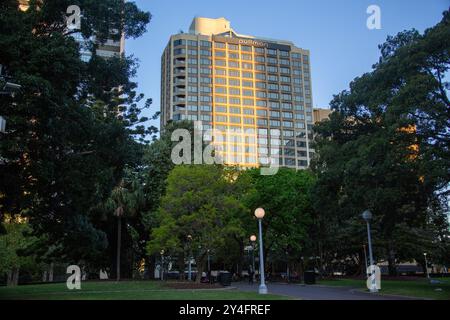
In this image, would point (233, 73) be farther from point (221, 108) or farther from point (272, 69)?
point (272, 69)

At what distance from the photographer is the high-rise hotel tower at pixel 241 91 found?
435 feet

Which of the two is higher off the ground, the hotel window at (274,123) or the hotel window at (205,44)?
the hotel window at (205,44)

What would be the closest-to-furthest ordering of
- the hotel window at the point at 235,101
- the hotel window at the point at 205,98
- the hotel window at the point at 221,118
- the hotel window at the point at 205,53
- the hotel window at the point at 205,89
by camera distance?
the hotel window at the point at 205,98 < the hotel window at the point at 205,89 < the hotel window at the point at 221,118 < the hotel window at the point at 205,53 < the hotel window at the point at 235,101

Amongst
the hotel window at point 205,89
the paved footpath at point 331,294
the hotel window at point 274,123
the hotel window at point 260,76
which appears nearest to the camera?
the paved footpath at point 331,294

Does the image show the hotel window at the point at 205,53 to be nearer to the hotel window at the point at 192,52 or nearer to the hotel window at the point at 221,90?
the hotel window at the point at 192,52

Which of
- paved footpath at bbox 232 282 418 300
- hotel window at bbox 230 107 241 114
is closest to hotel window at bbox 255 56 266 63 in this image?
hotel window at bbox 230 107 241 114

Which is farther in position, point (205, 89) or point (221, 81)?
point (221, 81)

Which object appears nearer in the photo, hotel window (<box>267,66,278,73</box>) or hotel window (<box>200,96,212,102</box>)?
hotel window (<box>200,96,212,102</box>)

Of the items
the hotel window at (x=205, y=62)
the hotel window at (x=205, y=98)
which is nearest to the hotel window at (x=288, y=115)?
the hotel window at (x=205, y=98)

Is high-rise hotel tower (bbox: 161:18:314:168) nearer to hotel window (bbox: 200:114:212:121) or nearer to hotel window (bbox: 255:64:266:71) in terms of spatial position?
hotel window (bbox: 255:64:266:71)

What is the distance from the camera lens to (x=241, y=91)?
141375 mm

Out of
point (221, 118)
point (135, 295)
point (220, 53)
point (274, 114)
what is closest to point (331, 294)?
point (135, 295)

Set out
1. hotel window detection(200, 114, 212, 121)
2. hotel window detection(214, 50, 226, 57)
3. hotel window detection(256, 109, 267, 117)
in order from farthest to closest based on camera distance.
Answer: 1. hotel window detection(256, 109, 267, 117)
2. hotel window detection(214, 50, 226, 57)
3. hotel window detection(200, 114, 212, 121)

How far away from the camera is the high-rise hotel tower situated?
132500 millimetres
